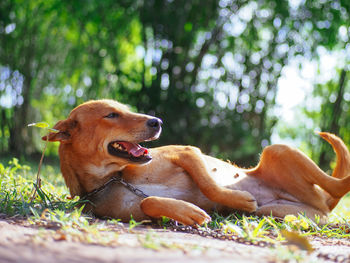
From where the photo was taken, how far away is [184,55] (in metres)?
9.79

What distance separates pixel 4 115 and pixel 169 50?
4.76 m

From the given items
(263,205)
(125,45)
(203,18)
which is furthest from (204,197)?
(125,45)

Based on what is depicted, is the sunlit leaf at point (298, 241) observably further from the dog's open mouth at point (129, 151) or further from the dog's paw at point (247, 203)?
the dog's open mouth at point (129, 151)

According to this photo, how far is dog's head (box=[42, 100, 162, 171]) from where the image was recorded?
352 centimetres

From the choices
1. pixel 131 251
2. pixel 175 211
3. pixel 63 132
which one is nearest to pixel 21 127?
pixel 63 132

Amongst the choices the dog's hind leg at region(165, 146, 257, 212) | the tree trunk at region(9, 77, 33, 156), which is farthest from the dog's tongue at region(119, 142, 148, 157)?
the tree trunk at region(9, 77, 33, 156)

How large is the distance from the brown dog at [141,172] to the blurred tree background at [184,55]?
17.6 feet

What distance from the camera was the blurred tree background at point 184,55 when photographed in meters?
9.58

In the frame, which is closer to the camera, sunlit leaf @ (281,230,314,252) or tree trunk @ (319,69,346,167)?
sunlit leaf @ (281,230,314,252)

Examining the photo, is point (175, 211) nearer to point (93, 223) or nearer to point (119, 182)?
point (93, 223)

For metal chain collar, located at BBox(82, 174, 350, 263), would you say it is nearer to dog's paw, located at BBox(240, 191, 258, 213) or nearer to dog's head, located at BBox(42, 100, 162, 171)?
dog's head, located at BBox(42, 100, 162, 171)

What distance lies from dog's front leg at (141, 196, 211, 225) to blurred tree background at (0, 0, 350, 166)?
19.8 feet

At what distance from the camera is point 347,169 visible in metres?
4.07

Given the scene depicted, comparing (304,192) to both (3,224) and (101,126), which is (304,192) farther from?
(3,224)
